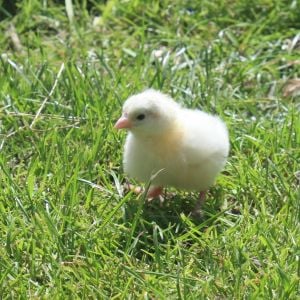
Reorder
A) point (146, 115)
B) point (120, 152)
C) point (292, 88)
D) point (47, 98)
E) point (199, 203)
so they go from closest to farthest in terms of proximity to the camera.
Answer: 1. point (146, 115)
2. point (199, 203)
3. point (120, 152)
4. point (47, 98)
5. point (292, 88)

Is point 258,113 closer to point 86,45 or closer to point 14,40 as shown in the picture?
point 86,45

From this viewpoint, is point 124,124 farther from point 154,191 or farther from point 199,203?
point 199,203

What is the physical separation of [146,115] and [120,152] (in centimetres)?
51

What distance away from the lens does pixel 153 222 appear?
371 cm

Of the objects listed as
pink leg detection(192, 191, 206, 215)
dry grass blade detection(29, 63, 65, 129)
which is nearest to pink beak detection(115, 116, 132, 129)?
pink leg detection(192, 191, 206, 215)

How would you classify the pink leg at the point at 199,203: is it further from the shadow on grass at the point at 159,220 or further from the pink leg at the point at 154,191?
the pink leg at the point at 154,191

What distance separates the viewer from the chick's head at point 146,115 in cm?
377

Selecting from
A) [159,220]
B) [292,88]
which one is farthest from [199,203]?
[292,88]

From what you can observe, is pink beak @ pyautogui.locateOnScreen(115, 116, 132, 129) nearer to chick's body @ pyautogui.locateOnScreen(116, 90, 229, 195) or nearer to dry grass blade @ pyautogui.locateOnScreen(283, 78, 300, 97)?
chick's body @ pyautogui.locateOnScreen(116, 90, 229, 195)

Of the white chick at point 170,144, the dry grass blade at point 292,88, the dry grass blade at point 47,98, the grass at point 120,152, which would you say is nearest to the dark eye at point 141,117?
the white chick at point 170,144

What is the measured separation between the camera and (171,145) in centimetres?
380

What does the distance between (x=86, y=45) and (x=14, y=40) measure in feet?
1.40

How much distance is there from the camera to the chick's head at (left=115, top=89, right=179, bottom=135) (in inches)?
148

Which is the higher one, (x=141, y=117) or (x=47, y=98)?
(x=141, y=117)
